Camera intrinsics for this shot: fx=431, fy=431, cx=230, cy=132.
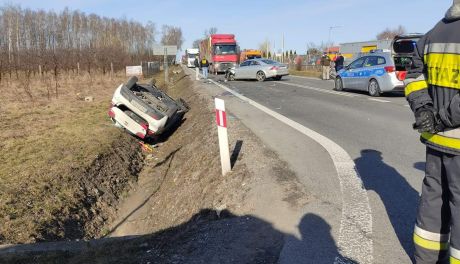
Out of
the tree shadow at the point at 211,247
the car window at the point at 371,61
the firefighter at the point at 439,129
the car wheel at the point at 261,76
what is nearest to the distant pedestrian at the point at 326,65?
the car wheel at the point at 261,76

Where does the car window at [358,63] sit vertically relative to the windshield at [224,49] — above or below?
below

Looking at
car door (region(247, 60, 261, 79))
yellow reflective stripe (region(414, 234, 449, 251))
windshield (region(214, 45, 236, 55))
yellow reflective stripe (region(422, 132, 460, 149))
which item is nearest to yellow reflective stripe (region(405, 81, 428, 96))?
yellow reflective stripe (region(422, 132, 460, 149))

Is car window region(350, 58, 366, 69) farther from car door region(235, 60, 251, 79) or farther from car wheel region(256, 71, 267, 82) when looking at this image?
car door region(235, 60, 251, 79)

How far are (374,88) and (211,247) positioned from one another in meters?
13.3

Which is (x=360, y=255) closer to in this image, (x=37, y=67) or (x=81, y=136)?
(x=81, y=136)

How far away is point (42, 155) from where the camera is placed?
30.1 ft

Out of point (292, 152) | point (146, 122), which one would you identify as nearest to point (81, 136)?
point (146, 122)

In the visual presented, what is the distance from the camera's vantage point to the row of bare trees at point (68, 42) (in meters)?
29.8

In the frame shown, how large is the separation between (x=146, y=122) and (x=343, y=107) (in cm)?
576

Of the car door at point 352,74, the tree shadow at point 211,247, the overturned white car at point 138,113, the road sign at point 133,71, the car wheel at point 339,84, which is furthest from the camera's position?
the road sign at point 133,71

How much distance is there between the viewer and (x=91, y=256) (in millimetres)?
4484

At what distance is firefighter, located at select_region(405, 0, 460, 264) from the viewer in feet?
8.28

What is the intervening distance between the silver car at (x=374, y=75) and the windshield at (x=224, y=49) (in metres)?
20.8

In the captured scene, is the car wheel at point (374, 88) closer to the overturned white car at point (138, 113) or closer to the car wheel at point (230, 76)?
the overturned white car at point (138, 113)
